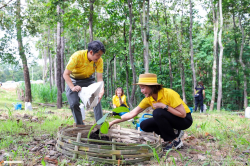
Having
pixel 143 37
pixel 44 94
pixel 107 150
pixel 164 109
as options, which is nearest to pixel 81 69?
pixel 164 109

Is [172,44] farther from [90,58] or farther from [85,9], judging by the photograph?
[90,58]

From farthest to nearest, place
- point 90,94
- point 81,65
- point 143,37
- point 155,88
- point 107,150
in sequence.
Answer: point 143,37 < point 81,65 < point 90,94 < point 155,88 < point 107,150

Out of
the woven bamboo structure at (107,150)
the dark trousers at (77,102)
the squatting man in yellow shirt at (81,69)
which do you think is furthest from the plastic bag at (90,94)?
the woven bamboo structure at (107,150)

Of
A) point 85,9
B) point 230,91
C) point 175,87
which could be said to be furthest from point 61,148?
point 230,91

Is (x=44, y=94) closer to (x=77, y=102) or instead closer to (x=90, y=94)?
(x=77, y=102)

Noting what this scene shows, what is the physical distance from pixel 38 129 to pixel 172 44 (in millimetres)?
10963

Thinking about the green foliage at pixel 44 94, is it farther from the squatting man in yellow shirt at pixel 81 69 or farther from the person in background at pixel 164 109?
the person in background at pixel 164 109

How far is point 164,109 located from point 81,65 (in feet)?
4.19

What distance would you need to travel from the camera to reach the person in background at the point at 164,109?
2.31 m

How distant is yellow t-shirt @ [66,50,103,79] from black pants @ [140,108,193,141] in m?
1.07

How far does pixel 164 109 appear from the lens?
2.43 metres

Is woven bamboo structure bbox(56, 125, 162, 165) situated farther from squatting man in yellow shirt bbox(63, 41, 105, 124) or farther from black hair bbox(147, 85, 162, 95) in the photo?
squatting man in yellow shirt bbox(63, 41, 105, 124)

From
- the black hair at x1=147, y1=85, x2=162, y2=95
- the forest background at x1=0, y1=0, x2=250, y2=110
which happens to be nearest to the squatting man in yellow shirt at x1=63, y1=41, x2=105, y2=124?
the black hair at x1=147, y1=85, x2=162, y2=95

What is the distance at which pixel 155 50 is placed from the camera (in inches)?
570
